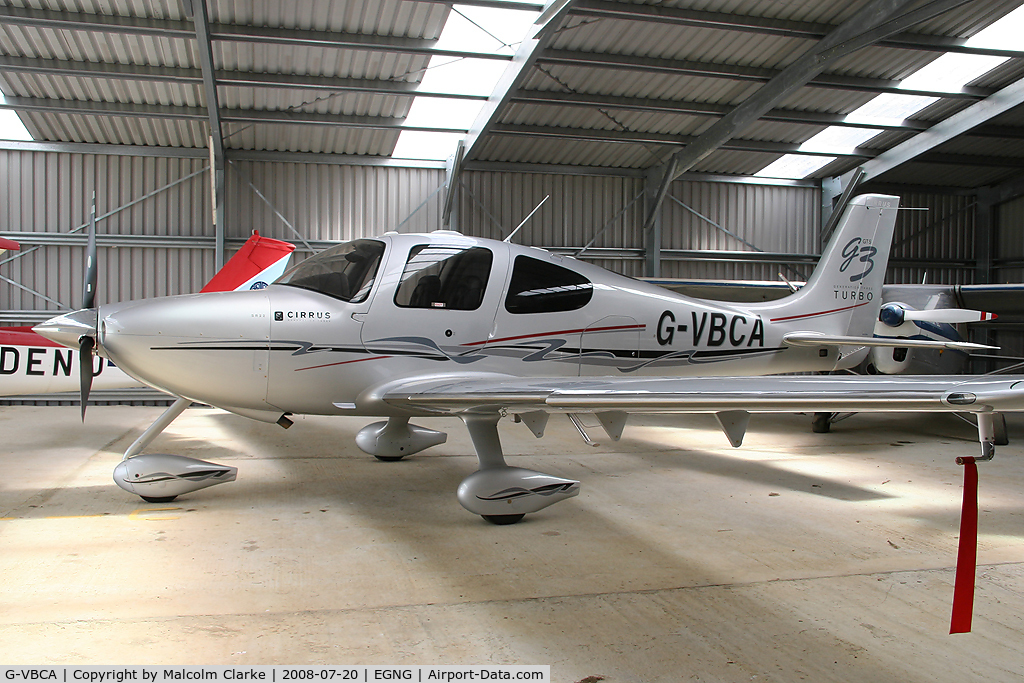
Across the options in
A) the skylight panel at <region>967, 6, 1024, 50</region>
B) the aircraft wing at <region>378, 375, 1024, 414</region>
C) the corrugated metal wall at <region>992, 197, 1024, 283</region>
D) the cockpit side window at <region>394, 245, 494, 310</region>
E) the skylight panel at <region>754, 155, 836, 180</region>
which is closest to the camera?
the aircraft wing at <region>378, 375, 1024, 414</region>

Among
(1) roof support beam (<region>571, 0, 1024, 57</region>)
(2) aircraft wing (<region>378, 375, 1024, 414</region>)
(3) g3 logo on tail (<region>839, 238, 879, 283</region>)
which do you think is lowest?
(2) aircraft wing (<region>378, 375, 1024, 414</region>)

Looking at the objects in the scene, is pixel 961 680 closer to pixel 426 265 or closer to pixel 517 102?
pixel 426 265

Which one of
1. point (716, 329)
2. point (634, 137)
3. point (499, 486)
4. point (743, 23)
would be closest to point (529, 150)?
point (634, 137)

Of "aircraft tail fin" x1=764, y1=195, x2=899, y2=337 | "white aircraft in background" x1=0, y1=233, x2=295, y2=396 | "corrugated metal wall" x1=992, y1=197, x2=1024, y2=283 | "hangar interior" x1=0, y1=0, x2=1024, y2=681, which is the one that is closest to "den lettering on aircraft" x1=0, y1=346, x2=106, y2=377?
"white aircraft in background" x1=0, y1=233, x2=295, y2=396

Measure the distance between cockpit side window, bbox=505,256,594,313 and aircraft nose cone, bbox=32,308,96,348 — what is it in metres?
2.81

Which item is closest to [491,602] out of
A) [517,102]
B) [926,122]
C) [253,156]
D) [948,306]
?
[517,102]

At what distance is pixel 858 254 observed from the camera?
7090mm

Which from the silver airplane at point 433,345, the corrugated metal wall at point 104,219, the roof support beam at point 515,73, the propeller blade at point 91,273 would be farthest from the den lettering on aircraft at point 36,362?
the roof support beam at point 515,73

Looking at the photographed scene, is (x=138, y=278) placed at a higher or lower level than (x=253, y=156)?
lower

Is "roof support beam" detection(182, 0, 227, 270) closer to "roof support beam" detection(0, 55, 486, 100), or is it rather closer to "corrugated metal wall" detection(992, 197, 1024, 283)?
"roof support beam" detection(0, 55, 486, 100)

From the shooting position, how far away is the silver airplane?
4.29 meters

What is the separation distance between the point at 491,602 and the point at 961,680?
1.85m

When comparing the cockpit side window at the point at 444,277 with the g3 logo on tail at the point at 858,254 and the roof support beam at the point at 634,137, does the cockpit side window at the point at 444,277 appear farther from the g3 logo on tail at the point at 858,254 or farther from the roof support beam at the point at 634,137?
the roof support beam at the point at 634,137

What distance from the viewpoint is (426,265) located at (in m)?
4.88
